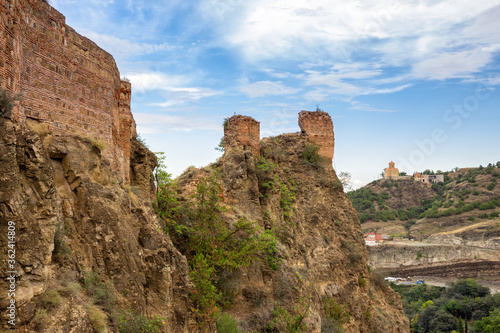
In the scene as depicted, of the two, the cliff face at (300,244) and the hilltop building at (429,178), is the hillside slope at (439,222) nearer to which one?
the hilltop building at (429,178)

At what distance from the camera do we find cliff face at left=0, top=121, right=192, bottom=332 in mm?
5223

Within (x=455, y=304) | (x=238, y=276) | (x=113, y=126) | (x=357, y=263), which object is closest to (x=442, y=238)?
(x=455, y=304)

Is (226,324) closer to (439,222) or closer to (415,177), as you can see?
(439,222)

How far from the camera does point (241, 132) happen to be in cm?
1805

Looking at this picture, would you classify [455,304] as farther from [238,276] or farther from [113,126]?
[113,126]

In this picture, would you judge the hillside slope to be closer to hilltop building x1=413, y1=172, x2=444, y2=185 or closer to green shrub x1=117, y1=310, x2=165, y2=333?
hilltop building x1=413, y1=172, x2=444, y2=185

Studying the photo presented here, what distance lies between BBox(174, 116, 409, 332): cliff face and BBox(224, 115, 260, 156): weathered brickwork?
4.5 inches

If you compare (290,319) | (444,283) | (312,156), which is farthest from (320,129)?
(444,283)

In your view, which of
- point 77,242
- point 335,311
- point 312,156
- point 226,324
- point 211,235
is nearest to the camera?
point 77,242

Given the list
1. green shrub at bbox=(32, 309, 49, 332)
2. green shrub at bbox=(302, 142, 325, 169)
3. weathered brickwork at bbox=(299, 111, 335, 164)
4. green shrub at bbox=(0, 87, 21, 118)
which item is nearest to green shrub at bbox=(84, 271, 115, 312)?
green shrub at bbox=(32, 309, 49, 332)

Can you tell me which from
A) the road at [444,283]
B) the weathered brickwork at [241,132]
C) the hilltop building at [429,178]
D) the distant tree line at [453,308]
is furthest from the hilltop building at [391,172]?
the weathered brickwork at [241,132]

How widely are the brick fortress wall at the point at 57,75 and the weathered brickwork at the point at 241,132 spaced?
24.6 ft

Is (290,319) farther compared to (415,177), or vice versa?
(415,177)

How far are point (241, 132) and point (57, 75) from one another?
10433 millimetres
